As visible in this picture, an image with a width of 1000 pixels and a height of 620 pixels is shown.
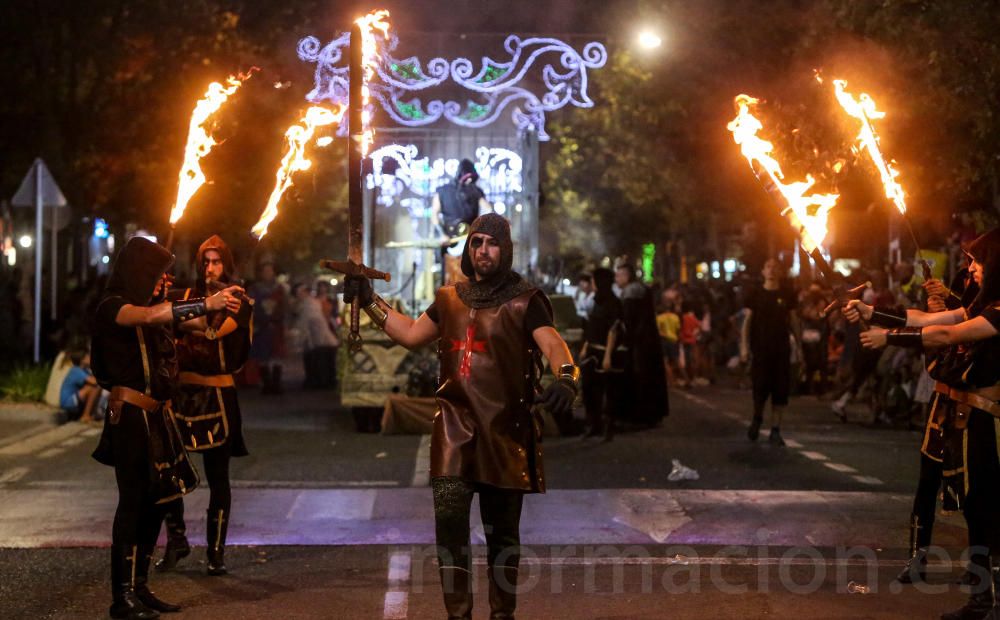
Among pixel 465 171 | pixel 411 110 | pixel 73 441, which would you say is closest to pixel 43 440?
pixel 73 441

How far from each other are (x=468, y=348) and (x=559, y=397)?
56 centimetres

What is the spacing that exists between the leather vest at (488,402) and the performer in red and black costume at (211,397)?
83.2 inches

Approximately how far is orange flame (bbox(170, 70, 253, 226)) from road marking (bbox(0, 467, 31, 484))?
4.50 meters

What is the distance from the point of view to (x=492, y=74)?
56.4 ft

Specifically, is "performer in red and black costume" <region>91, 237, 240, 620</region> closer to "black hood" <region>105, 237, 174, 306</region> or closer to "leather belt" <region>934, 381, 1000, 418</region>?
"black hood" <region>105, 237, 174, 306</region>

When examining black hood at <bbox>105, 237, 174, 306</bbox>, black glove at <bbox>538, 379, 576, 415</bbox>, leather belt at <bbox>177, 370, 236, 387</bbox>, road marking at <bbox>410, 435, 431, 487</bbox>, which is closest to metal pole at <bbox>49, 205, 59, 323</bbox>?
road marking at <bbox>410, 435, 431, 487</bbox>

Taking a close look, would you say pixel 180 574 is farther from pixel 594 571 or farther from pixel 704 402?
pixel 704 402

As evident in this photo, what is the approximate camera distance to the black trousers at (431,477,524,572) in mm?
5762

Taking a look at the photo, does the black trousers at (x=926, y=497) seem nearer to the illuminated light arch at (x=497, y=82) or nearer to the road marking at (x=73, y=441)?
the road marking at (x=73, y=441)

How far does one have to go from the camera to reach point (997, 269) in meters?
6.52

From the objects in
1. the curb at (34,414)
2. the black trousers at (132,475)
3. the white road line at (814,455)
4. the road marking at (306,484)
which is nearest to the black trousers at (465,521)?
the black trousers at (132,475)

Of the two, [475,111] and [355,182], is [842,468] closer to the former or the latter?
[355,182]

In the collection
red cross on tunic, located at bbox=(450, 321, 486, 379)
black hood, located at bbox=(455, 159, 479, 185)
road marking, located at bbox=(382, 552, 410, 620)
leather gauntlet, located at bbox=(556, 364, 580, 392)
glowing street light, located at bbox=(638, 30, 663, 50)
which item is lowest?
road marking, located at bbox=(382, 552, 410, 620)

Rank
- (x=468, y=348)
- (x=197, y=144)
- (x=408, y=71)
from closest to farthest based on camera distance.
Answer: (x=468, y=348), (x=197, y=144), (x=408, y=71)
